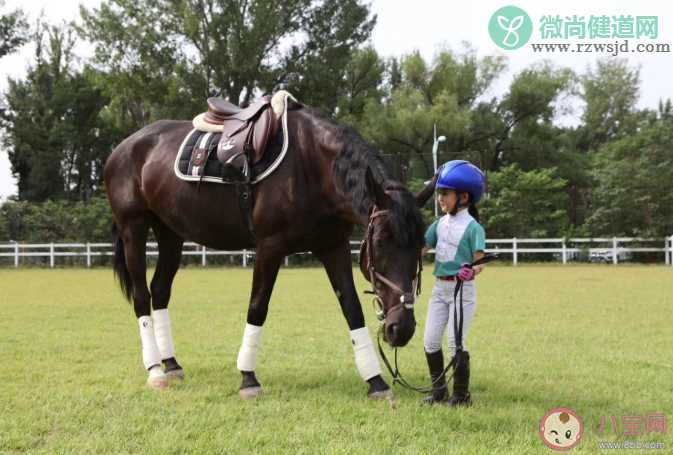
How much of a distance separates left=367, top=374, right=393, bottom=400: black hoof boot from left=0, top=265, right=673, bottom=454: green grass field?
0.22 feet

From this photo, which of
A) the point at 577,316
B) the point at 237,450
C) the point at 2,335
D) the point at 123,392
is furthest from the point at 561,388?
the point at 2,335

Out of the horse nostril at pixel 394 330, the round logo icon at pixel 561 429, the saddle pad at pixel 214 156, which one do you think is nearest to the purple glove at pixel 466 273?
the horse nostril at pixel 394 330

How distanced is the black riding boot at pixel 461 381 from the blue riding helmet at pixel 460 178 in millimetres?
1056

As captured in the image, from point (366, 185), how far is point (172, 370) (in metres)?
2.38

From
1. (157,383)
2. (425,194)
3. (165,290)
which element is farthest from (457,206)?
(165,290)

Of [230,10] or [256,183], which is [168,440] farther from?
[230,10]

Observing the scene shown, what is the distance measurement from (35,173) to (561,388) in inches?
1580

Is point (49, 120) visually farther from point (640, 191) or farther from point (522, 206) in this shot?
point (640, 191)

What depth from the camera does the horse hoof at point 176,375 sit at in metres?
4.80

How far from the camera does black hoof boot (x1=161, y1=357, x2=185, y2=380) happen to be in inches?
191

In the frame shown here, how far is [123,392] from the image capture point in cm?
438

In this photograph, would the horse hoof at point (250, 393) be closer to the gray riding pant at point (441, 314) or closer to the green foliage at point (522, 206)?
the gray riding pant at point (441, 314)

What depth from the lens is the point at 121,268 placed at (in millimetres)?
5715

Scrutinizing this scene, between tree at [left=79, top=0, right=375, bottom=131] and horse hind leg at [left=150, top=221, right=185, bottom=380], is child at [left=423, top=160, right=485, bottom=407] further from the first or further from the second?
tree at [left=79, top=0, right=375, bottom=131]
